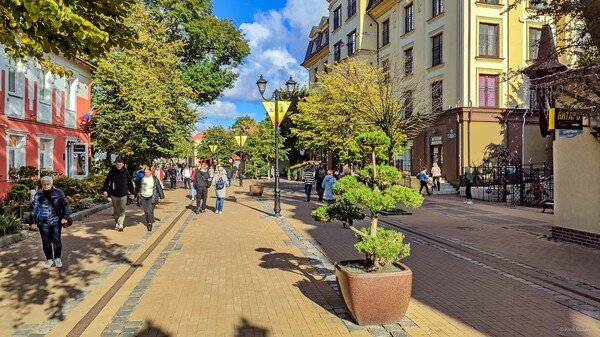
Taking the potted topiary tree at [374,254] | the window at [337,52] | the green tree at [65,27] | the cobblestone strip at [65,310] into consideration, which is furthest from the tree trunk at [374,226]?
the window at [337,52]

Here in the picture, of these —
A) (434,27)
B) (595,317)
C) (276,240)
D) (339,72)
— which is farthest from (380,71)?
(595,317)

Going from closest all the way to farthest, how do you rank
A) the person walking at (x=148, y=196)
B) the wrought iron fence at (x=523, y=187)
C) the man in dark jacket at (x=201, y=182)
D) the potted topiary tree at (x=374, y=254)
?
the potted topiary tree at (x=374, y=254), the person walking at (x=148, y=196), the man in dark jacket at (x=201, y=182), the wrought iron fence at (x=523, y=187)

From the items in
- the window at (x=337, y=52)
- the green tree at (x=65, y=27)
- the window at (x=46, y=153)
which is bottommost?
the window at (x=46, y=153)

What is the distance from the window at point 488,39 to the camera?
26203mm

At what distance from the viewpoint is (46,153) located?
69.0ft

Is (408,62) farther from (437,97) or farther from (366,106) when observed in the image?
(366,106)

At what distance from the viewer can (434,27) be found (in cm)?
2819

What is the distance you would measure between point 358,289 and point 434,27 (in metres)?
26.2

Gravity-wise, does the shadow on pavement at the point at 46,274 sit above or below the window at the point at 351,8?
below

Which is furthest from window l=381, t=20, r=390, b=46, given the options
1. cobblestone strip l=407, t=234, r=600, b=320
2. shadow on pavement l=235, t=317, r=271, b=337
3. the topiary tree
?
shadow on pavement l=235, t=317, r=271, b=337

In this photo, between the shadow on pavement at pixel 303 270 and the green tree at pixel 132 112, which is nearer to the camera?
the shadow on pavement at pixel 303 270

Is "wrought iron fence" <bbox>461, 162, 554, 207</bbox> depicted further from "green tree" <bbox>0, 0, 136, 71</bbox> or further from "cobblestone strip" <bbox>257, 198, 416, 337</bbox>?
"green tree" <bbox>0, 0, 136, 71</bbox>

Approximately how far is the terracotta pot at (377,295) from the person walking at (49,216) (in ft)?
16.9

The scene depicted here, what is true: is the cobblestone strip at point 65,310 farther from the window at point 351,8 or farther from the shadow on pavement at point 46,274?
the window at point 351,8
